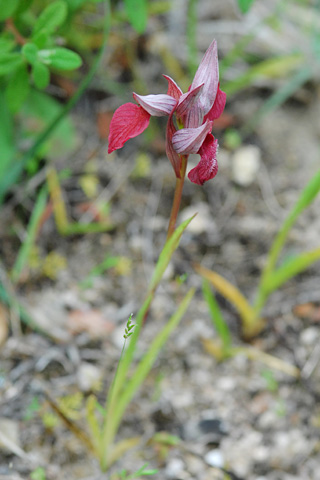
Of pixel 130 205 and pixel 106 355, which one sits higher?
pixel 130 205

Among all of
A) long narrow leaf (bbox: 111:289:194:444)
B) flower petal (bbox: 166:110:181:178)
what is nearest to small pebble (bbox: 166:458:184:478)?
long narrow leaf (bbox: 111:289:194:444)

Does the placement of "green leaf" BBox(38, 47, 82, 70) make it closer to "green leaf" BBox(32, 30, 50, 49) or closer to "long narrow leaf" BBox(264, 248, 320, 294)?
"green leaf" BBox(32, 30, 50, 49)

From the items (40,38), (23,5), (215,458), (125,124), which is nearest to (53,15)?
(40,38)

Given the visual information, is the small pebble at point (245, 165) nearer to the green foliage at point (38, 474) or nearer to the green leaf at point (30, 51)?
the green leaf at point (30, 51)

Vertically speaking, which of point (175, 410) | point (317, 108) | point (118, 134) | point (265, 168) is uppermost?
point (118, 134)

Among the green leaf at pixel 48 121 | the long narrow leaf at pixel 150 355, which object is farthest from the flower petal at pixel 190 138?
the green leaf at pixel 48 121

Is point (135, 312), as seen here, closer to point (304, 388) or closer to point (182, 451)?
point (182, 451)

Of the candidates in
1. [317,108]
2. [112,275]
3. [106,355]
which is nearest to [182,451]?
[106,355]

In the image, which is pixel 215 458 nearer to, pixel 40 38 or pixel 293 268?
pixel 293 268
